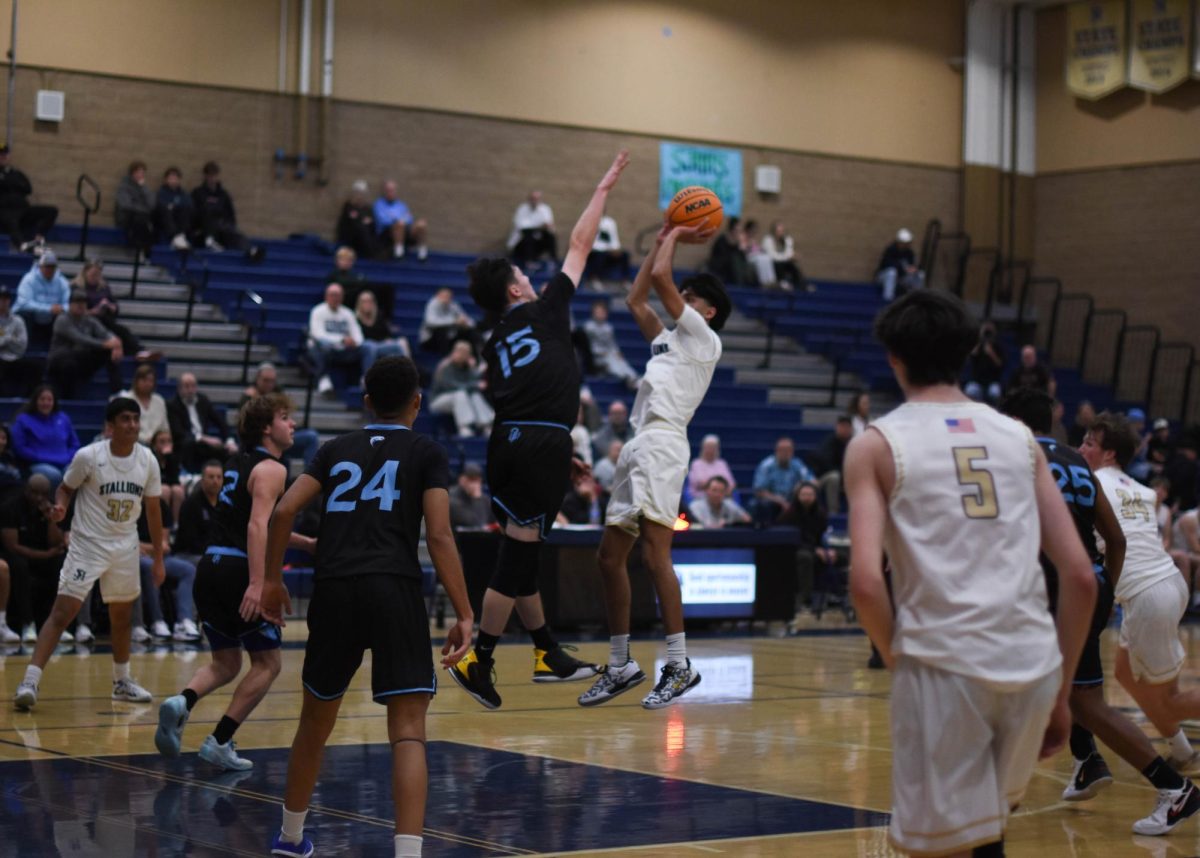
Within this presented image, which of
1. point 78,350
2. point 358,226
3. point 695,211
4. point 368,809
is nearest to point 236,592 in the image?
point 368,809

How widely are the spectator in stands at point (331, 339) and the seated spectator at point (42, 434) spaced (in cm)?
469

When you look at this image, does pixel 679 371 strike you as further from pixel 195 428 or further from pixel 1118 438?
pixel 195 428

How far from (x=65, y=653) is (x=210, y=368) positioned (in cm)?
634

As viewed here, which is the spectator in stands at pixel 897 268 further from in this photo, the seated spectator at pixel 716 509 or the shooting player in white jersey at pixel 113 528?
the shooting player in white jersey at pixel 113 528

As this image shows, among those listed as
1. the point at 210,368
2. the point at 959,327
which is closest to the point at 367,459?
the point at 959,327

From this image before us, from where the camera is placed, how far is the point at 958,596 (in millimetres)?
3875

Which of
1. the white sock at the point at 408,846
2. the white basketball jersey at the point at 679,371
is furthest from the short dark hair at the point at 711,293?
the white sock at the point at 408,846

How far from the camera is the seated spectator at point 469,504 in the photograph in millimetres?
16484

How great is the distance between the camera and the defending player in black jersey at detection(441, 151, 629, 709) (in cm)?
786

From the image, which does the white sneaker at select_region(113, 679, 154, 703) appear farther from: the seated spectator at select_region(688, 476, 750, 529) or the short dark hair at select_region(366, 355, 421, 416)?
the seated spectator at select_region(688, 476, 750, 529)

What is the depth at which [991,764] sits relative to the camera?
12.8 feet

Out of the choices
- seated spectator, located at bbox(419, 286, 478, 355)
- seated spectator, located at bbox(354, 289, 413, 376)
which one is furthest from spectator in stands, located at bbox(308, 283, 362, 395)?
seated spectator, located at bbox(419, 286, 478, 355)

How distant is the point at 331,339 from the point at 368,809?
12959mm

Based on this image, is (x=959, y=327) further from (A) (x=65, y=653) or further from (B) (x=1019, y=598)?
(A) (x=65, y=653)
